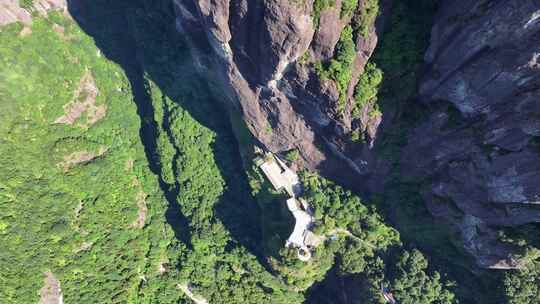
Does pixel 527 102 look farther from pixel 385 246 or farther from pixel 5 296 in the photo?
pixel 5 296

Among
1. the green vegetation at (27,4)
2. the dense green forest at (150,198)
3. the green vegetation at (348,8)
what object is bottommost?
the dense green forest at (150,198)

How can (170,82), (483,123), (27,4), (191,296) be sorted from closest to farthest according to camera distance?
1. (483,123)
2. (27,4)
3. (170,82)
4. (191,296)

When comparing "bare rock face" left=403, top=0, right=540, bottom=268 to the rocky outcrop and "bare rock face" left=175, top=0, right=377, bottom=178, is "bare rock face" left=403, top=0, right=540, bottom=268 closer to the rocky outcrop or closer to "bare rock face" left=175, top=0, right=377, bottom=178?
"bare rock face" left=175, top=0, right=377, bottom=178

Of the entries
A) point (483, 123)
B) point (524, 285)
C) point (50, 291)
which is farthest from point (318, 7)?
point (50, 291)

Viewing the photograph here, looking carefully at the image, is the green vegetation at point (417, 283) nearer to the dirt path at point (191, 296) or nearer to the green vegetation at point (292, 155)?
the green vegetation at point (292, 155)

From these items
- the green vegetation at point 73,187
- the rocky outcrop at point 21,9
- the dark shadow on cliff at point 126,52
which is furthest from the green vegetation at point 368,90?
the rocky outcrop at point 21,9

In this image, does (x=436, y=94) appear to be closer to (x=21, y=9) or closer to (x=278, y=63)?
(x=278, y=63)

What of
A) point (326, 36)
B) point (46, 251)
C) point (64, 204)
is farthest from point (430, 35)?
point (46, 251)
